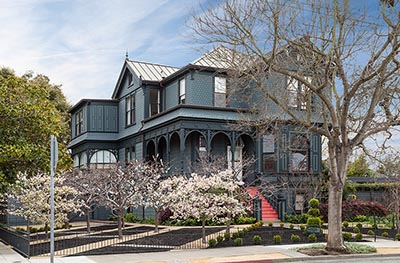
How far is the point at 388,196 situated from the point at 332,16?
18688mm

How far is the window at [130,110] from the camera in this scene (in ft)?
128

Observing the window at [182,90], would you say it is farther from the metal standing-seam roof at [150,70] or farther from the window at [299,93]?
the window at [299,93]

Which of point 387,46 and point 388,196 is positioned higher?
point 387,46

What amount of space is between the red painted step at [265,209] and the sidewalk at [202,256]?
1163 cm

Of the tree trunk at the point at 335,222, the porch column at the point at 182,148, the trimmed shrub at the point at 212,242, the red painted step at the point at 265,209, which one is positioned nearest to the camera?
the tree trunk at the point at 335,222

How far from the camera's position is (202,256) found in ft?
57.8

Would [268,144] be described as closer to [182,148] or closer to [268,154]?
[268,154]

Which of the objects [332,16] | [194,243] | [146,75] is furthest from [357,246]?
[146,75]

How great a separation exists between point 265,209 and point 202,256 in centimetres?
1508

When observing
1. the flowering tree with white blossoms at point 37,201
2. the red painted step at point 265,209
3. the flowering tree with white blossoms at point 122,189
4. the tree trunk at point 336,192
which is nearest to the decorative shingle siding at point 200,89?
the red painted step at point 265,209

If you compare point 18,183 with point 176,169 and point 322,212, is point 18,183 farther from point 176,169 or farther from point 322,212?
point 322,212

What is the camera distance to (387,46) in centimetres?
1875

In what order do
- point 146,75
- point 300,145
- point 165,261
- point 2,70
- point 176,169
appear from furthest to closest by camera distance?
point 2,70 → point 146,75 → point 300,145 → point 176,169 → point 165,261

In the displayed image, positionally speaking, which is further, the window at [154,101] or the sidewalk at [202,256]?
the window at [154,101]
